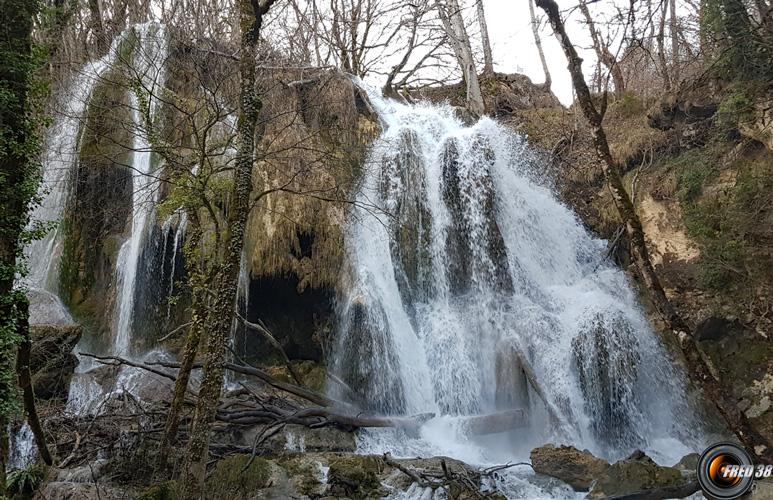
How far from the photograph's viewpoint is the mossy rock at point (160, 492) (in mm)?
5328

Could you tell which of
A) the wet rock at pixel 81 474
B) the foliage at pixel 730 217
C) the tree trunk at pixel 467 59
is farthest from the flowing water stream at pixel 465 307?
the tree trunk at pixel 467 59

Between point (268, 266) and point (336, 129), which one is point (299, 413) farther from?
point (336, 129)

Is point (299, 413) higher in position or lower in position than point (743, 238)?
lower

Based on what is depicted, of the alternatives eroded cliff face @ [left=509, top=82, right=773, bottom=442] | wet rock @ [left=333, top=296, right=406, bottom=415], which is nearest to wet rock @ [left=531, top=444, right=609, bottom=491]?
wet rock @ [left=333, top=296, right=406, bottom=415]

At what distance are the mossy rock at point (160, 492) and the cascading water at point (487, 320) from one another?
357 cm

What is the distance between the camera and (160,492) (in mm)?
5434

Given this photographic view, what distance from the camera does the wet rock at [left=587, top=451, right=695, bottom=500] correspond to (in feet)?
20.2

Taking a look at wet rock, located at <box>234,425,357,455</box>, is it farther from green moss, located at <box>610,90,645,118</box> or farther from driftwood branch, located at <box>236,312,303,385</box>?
green moss, located at <box>610,90,645,118</box>

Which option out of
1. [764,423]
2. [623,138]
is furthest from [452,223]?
[764,423]

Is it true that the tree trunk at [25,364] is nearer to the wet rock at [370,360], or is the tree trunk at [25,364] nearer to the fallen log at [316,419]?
the fallen log at [316,419]

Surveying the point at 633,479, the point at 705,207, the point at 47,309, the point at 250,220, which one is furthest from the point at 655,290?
the point at 47,309

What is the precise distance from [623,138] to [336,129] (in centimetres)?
727

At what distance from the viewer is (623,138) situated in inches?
510

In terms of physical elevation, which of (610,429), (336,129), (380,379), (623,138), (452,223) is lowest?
(610,429)
